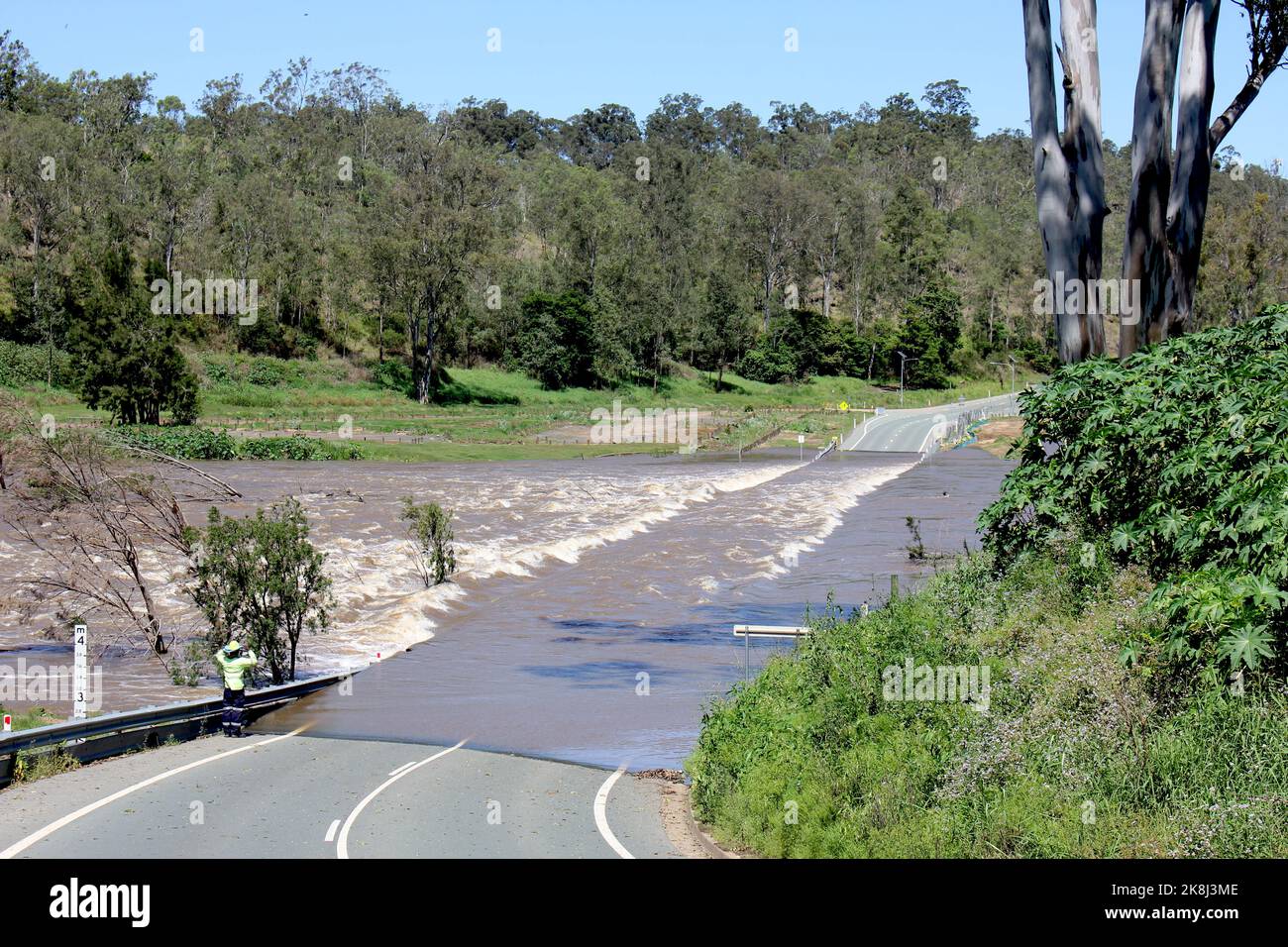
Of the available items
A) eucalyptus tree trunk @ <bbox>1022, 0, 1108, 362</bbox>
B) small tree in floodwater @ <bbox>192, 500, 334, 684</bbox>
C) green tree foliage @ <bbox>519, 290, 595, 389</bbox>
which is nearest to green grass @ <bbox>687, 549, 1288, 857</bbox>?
eucalyptus tree trunk @ <bbox>1022, 0, 1108, 362</bbox>

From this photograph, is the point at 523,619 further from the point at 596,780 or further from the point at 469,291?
the point at 469,291

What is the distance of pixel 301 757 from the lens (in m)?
18.6

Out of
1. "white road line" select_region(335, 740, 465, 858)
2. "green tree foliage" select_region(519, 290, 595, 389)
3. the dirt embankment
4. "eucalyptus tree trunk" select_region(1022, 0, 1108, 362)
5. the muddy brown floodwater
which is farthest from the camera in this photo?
"green tree foliage" select_region(519, 290, 595, 389)

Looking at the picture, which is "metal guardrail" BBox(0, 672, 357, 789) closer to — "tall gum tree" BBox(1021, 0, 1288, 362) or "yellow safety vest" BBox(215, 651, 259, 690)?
"yellow safety vest" BBox(215, 651, 259, 690)

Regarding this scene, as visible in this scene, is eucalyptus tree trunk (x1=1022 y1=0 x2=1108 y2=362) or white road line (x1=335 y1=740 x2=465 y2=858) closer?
white road line (x1=335 y1=740 x2=465 y2=858)

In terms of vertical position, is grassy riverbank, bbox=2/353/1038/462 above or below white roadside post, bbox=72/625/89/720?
above

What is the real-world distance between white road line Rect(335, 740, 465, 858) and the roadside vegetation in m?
3.87

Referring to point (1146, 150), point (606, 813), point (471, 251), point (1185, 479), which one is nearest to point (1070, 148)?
point (1146, 150)

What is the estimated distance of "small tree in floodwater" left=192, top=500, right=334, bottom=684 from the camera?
25047 millimetres

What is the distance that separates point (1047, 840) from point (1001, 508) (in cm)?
925

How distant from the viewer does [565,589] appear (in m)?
38.7

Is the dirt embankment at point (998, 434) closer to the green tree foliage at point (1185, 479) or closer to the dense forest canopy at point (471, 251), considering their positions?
the dense forest canopy at point (471, 251)

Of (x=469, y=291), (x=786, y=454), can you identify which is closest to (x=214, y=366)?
(x=469, y=291)

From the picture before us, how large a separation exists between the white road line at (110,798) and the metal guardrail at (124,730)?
1039 millimetres
